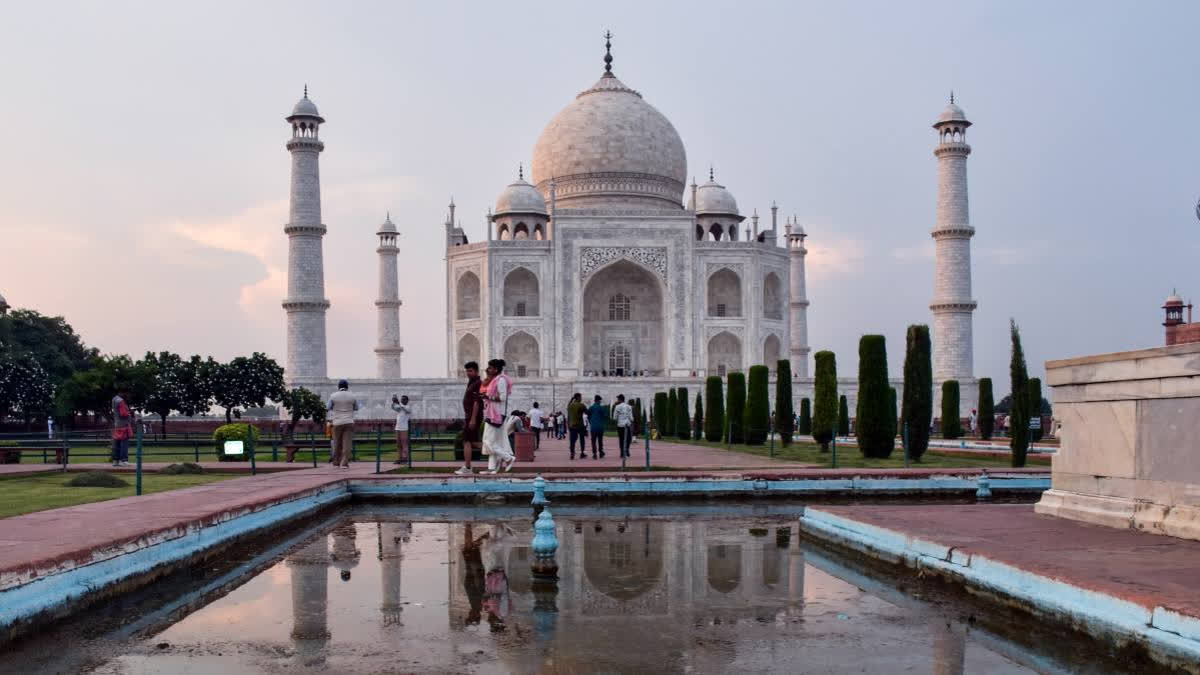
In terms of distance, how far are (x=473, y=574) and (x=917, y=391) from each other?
400 inches

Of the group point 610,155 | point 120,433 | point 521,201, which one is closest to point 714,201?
point 610,155

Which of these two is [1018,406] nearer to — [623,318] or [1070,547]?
[1070,547]

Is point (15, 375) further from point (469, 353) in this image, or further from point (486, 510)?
point (486, 510)

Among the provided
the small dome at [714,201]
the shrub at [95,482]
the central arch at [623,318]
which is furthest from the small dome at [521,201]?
the shrub at [95,482]

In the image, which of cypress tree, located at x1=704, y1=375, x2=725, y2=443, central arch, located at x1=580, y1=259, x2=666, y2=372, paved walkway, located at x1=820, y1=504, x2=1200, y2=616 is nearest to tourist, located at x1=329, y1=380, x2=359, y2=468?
paved walkway, located at x1=820, y1=504, x2=1200, y2=616

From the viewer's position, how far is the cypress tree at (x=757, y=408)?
17386mm

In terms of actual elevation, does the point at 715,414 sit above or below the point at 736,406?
below

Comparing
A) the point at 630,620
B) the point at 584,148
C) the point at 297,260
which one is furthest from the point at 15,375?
the point at 630,620

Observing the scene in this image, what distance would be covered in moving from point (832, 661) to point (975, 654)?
0.49 m

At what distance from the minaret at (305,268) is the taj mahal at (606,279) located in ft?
0.13

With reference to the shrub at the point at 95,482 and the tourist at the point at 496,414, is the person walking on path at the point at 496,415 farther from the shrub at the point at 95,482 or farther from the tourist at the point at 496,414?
the shrub at the point at 95,482

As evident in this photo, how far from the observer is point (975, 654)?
3.24 meters

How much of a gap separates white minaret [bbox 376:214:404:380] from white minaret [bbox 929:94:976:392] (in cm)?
1810

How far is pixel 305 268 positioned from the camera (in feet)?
95.6
